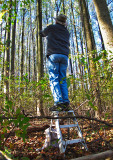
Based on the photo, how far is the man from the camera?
2776mm

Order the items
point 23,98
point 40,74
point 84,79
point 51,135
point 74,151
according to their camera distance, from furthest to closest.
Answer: point 40,74 → point 23,98 → point 84,79 → point 51,135 → point 74,151

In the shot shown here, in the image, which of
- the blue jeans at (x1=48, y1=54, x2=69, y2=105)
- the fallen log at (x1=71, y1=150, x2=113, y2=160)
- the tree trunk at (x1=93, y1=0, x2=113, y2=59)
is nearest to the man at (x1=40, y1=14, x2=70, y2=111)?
the blue jeans at (x1=48, y1=54, x2=69, y2=105)

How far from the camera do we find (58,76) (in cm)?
294

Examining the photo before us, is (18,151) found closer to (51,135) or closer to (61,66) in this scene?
(51,135)

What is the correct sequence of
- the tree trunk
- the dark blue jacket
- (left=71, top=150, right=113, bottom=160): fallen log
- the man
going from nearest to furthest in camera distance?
(left=71, top=150, right=113, bottom=160): fallen log, the man, the dark blue jacket, the tree trunk

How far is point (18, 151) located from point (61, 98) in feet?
4.12

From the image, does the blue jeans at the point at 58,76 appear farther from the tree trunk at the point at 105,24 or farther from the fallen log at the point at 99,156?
the fallen log at the point at 99,156

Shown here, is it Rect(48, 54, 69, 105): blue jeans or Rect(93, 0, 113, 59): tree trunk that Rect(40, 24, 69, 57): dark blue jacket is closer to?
Rect(48, 54, 69, 105): blue jeans

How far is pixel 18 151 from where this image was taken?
2191mm

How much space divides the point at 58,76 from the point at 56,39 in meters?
0.96

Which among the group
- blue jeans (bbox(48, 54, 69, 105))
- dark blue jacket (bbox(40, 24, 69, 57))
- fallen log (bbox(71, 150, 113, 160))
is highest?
dark blue jacket (bbox(40, 24, 69, 57))

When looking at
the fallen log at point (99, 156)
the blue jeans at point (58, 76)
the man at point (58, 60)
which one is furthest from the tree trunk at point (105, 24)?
the fallen log at point (99, 156)

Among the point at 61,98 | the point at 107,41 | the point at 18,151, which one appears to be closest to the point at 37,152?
the point at 18,151

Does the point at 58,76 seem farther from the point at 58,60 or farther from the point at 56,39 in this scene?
the point at 56,39
